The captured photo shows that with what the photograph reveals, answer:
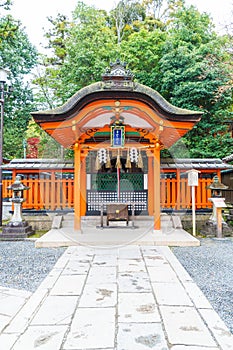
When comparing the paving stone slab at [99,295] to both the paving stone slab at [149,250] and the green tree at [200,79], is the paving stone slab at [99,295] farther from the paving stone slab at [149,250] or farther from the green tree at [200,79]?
the green tree at [200,79]

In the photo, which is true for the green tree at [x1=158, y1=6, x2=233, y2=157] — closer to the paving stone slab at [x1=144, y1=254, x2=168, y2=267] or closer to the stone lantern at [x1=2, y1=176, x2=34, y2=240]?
the stone lantern at [x1=2, y1=176, x2=34, y2=240]

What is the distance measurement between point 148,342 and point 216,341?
56 centimetres

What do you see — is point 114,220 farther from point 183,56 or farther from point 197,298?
point 183,56

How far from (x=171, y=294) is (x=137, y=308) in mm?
590

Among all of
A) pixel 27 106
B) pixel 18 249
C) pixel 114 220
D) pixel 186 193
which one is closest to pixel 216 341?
pixel 18 249

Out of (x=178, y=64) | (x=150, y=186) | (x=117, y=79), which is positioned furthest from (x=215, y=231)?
(x=178, y=64)

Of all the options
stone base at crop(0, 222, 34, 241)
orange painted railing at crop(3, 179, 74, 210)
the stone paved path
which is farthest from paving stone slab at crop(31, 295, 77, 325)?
orange painted railing at crop(3, 179, 74, 210)

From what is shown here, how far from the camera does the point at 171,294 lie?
3.16 m

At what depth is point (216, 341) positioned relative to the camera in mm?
2154

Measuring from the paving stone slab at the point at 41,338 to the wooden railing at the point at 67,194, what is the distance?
20.3 feet

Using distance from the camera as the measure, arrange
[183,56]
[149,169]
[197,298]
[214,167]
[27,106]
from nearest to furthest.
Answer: [197,298] < [214,167] < [149,169] < [183,56] < [27,106]

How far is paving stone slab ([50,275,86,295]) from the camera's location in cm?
324

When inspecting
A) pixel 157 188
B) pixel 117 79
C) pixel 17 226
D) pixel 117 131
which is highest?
pixel 117 79

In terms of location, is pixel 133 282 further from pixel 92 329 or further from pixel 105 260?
pixel 92 329
